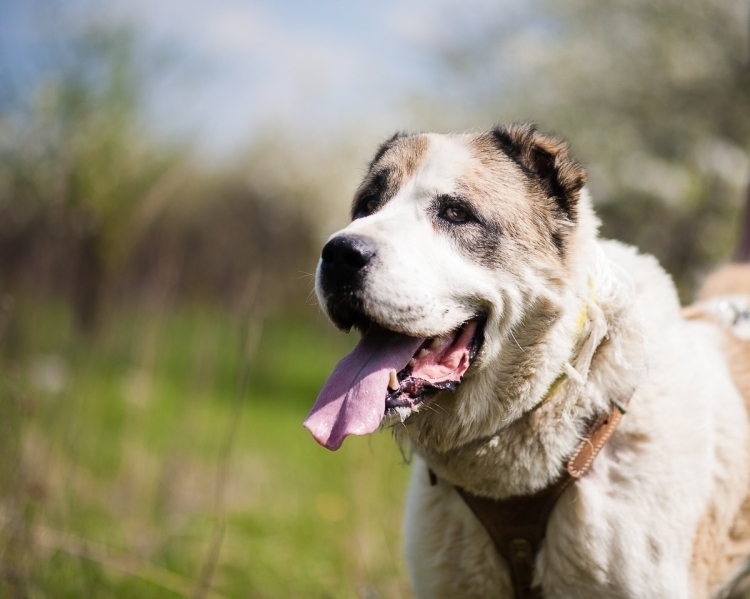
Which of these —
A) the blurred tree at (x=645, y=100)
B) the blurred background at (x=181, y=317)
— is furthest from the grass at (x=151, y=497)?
the blurred tree at (x=645, y=100)

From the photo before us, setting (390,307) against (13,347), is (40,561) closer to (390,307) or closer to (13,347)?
(13,347)

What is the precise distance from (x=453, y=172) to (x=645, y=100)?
8.98 m

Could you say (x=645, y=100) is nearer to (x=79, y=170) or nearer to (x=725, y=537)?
(x=79, y=170)

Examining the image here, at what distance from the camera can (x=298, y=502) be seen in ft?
20.4

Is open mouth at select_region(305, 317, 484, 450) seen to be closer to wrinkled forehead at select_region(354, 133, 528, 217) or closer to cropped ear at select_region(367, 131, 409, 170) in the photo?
wrinkled forehead at select_region(354, 133, 528, 217)

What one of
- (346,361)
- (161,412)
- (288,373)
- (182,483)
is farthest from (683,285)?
(288,373)

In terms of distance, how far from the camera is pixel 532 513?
241 centimetres

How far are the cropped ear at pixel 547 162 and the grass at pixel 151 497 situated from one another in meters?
1.13

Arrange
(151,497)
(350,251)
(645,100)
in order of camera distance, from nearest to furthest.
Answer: (350,251) → (151,497) → (645,100)

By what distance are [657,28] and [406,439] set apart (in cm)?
1013

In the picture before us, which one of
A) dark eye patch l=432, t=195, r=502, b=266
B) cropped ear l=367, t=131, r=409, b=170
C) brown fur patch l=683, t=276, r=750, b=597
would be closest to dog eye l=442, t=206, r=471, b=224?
dark eye patch l=432, t=195, r=502, b=266

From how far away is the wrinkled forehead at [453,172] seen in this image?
2.52 meters

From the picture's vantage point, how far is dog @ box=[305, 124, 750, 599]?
227cm

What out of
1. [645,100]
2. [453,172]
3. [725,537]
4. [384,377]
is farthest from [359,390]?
[645,100]
